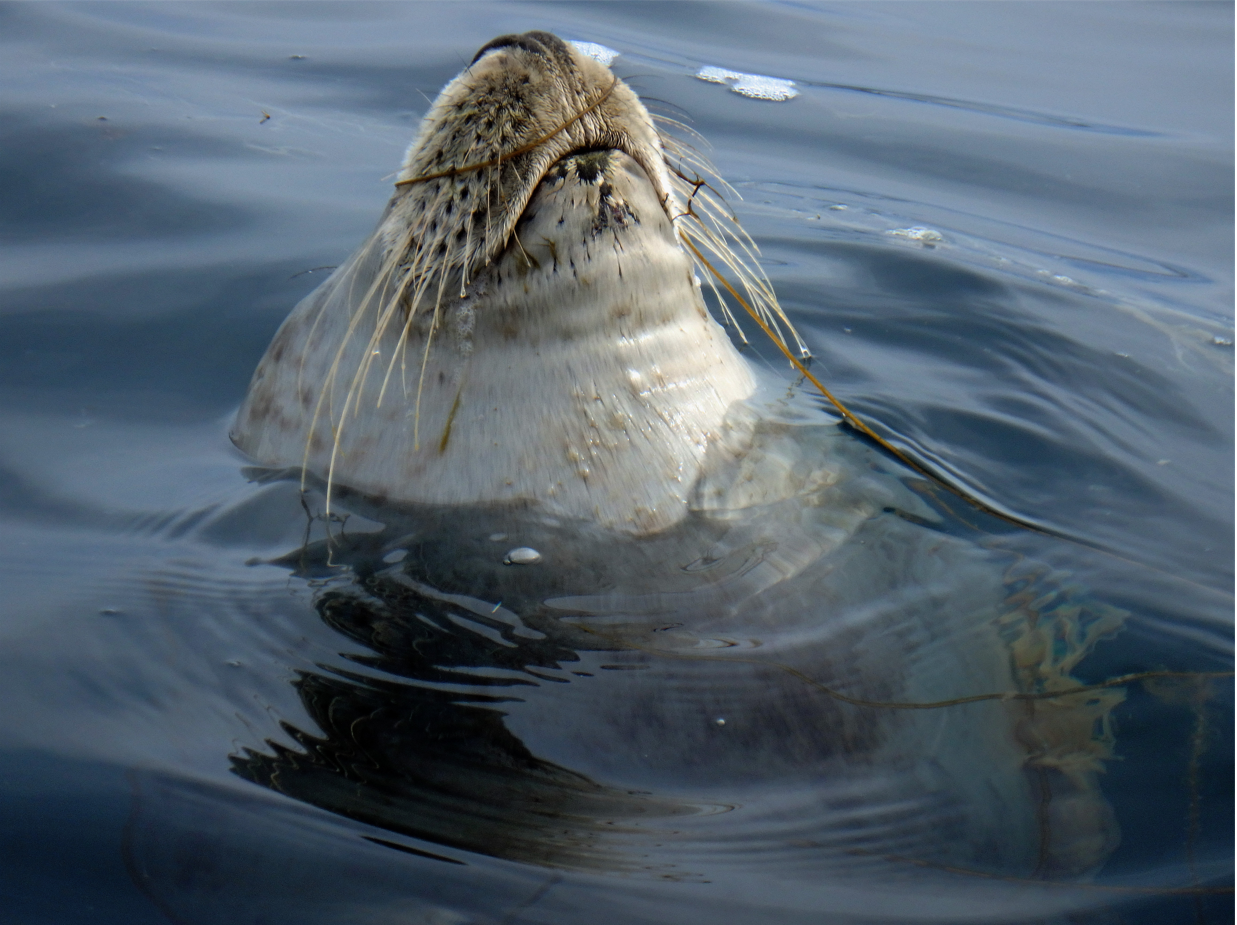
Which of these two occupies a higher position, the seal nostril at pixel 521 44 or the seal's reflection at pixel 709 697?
the seal nostril at pixel 521 44

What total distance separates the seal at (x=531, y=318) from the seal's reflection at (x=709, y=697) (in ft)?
0.43

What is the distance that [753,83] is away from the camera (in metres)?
7.35

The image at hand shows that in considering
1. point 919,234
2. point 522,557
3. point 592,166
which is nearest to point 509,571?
point 522,557

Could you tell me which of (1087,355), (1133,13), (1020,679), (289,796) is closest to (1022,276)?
(1087,355)

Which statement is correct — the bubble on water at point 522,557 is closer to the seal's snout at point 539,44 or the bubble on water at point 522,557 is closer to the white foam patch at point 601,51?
the seal's snout at point 539,44

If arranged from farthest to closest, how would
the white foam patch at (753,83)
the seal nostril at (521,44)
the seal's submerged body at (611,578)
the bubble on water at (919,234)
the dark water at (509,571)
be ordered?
the white foam patch at (753,83), the bubble on water at (919,234), the seal nostril at (521,44), the seal's submerged body at (611,578), the dark water at (509,571)

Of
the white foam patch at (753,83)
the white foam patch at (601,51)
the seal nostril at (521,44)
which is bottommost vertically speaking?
the seal nostril at (521,44)

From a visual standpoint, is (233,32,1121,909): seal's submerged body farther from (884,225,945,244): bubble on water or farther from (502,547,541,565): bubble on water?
(884,225,945,244): bubble on water

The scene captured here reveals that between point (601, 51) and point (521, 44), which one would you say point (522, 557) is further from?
point (601, 51)

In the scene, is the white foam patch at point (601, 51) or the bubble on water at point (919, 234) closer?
the bubble on water at point (919, 234)

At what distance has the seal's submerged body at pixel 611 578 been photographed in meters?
1.98

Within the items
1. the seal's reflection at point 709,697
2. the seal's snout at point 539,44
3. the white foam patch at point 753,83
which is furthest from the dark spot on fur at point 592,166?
the white foam patch at point 753,83

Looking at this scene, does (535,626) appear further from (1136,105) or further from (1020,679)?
(1136,105)

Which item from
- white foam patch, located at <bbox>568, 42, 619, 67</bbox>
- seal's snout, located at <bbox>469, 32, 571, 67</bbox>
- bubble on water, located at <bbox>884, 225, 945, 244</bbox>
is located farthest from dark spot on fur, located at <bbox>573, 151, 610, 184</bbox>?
white foam patch, located at <bbox>568, 42, 619, 67</bbox>
